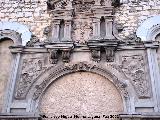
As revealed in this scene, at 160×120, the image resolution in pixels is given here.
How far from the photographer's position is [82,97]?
21.4 feet

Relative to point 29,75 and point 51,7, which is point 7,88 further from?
point 51,7

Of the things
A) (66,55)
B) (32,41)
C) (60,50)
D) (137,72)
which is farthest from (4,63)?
(137,72)

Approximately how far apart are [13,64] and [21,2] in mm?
1774

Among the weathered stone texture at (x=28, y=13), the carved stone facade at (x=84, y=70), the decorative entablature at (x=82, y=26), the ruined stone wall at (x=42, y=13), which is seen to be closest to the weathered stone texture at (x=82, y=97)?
the carved stone facade at (x=84, y=70)

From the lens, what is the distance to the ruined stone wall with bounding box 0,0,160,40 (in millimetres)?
7285

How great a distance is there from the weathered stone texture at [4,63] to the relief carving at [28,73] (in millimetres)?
334

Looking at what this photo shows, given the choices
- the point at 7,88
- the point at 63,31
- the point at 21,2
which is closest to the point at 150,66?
the point at 63,31

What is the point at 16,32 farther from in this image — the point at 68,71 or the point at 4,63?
the point at 68,71

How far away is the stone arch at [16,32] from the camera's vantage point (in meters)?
7.25

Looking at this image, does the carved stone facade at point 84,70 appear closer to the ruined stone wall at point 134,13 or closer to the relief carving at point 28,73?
the relief carving at point 28,73

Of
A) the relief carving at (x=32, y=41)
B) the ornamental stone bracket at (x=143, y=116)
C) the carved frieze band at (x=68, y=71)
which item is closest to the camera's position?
the ornamental stone bracket at (x=143, y=116)

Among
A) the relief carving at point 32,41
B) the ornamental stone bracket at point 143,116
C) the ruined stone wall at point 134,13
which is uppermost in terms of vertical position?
the ruined stone wall at point 134,13

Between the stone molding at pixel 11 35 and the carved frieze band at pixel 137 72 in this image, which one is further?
the stone molding at pixel 11 35

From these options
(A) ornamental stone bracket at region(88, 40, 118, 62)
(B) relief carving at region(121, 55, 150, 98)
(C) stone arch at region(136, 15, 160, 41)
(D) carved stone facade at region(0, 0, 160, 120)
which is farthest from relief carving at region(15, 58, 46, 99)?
(C) stone arch at region(136, 15, 160, 41)
